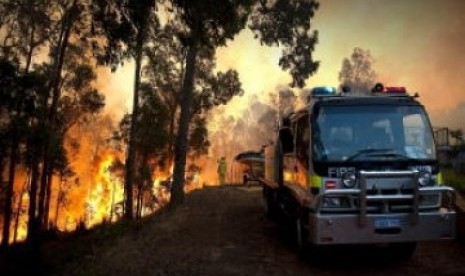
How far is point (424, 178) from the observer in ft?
32.1

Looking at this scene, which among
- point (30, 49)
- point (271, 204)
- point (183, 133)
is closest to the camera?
point (271, 204)

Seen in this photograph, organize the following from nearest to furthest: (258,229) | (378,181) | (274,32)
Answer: (378,181)
(258,229)
(274,32)

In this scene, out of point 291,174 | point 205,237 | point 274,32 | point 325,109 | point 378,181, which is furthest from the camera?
point 274,32

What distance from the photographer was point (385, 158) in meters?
9.75

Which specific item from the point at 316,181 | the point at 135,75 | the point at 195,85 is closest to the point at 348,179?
the point at 316,181

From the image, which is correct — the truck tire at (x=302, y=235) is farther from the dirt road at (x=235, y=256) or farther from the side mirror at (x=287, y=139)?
the side mirror at (x=287, y=139)

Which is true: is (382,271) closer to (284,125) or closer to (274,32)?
(284,125)

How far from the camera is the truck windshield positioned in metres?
9.87

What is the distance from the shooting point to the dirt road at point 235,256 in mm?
10242

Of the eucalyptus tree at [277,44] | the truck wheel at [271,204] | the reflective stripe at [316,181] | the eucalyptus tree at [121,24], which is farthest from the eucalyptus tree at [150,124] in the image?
the reflective stripe at [316,181]

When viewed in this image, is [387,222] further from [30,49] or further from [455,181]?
[30,49]

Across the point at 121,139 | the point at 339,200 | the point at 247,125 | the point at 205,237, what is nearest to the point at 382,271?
the point at 339,200

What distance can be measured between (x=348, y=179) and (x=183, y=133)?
14.9 m

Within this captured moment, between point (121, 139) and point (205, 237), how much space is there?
2882 cm
